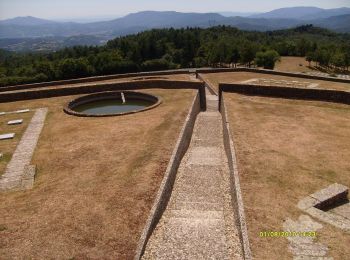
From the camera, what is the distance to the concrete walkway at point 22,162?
12.9 m

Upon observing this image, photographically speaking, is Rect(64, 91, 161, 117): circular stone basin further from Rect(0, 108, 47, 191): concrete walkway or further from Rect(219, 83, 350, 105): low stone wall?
Rect(219, 83, 350, 105): low stone wall

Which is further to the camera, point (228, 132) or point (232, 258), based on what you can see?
point (228, 132)

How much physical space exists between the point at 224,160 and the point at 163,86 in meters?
14.1

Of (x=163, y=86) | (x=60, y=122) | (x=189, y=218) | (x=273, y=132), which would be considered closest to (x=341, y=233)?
(x=189, y=218)

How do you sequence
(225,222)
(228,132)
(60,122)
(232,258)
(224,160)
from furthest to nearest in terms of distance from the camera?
(60,122)
(228,132)
(224,160)
(225,222)
(232,258)

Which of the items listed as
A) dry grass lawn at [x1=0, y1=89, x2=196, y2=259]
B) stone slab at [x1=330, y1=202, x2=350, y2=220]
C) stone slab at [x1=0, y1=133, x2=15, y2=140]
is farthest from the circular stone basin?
stone slab at [x1=330, y1=202, x2=350, y2=220]

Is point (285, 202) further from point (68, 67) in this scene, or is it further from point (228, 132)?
point (68, 67)

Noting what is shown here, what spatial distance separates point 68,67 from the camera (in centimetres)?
5266

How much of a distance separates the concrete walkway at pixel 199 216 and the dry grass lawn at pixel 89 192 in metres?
0.85

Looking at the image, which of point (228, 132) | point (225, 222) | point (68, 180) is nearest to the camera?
point (225, 222)

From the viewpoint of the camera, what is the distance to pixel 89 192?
11.8m

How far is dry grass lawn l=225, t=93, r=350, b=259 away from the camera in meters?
9.32

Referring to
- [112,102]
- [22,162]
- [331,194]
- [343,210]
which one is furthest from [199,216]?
[112,102]

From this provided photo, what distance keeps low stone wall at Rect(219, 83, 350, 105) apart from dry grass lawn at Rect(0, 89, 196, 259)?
8016mm
